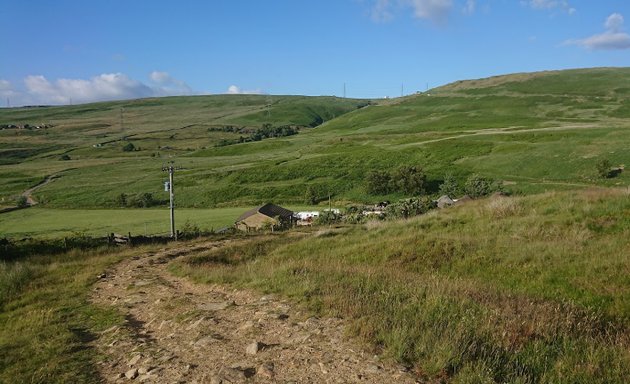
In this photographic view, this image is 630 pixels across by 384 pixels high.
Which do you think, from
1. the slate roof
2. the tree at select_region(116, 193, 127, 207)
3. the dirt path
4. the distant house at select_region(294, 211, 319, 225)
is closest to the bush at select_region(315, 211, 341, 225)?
the distant house at select_region(294, 211, 319, 225)

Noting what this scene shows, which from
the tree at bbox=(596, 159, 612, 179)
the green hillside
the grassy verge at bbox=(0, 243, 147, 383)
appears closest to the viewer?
the grassy verge at bbox=(0, 243, 147, 383)

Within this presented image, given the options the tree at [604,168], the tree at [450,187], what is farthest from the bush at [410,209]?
the tree at [604,168]

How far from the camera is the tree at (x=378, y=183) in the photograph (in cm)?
8981

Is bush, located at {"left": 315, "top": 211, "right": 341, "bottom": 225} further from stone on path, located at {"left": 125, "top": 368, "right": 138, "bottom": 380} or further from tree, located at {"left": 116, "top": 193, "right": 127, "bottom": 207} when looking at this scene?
tree, located at {"left": 116, "top": 193, "right": 127, "bottom": 207}

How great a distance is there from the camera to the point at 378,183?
296 ft

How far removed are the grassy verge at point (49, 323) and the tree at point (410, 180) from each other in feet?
243

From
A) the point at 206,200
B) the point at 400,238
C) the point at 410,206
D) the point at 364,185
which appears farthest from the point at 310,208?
the point at 400,238

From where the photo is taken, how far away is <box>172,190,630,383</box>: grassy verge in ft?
21.5

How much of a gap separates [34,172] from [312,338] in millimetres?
144955

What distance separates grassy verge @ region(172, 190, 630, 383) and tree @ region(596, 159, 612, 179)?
5815cm

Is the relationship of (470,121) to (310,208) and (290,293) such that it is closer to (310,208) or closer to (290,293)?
(310,208)

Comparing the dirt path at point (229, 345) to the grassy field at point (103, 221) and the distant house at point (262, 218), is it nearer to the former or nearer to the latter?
the grassy field at point (103, 221)

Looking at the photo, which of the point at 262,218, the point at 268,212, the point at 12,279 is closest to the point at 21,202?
the point at 268,212

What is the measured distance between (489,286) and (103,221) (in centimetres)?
7117
